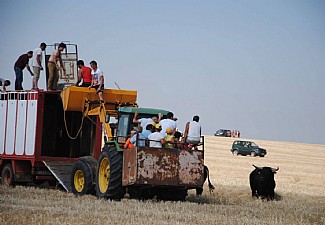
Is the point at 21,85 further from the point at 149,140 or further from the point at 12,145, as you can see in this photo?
the point at 149,140

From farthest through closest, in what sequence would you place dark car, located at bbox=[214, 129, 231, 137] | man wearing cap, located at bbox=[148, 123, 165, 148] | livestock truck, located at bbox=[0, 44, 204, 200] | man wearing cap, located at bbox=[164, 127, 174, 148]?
dark car, located at bbox=[214, 129, 231, 137]
man wearing cap, located at bbox=[164, 127, 174, 148]
man wearing cap, located at bbox=[148, 123, 165, 148]
livestock truck, located at bbox=[0, 44, 204, 200]

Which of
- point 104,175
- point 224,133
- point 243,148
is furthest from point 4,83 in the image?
point 224,133

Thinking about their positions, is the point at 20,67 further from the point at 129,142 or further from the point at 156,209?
the point at 156,209

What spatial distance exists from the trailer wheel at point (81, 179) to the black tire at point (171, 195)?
1.76 meters

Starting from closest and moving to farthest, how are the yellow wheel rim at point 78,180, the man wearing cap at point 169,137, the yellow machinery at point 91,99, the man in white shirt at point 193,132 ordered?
the man wearing cap at point 169,137 < the man in white shirt at point 193,132 < the yellow wheel rim at point 78,180 < the yellow machinery at point 91,99

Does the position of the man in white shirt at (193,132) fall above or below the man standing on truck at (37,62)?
below

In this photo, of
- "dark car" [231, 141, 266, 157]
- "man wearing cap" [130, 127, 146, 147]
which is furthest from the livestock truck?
"dark car" [231, 141, 266, 157]

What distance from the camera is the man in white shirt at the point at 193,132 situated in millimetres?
18719

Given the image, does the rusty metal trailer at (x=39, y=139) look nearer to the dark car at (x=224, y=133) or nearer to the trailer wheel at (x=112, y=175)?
the trailer wheel at (x=112, y=175)

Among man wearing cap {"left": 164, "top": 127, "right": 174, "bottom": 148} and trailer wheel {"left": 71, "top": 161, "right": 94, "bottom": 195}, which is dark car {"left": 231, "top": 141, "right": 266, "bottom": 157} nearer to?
trailer wheel {"left": 71, "top": 161, "right": 94, "bottom": 195}

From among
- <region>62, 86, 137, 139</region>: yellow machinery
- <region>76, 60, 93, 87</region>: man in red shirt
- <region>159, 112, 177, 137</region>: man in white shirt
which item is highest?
<region>76, 60, 93, 87</region>: man in red shirt

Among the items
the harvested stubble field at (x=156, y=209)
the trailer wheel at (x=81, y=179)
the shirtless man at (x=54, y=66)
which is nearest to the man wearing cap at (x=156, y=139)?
the harvested stubble field at (x=156, y=209)

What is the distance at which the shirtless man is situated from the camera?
22.4 m

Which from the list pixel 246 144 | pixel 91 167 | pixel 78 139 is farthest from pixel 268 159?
pixel 91 167
